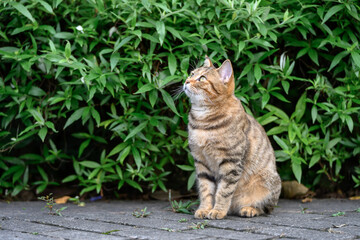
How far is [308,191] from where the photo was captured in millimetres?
5047

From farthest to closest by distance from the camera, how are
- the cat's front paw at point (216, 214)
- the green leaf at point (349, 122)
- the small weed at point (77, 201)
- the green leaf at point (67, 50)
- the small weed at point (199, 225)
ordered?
the small weed at point (77, 201), the green leaf at point (349, 122), the green leaf at point (67, 50), the cat's front paw at point (216, 214), the small weed at point (199, 225)

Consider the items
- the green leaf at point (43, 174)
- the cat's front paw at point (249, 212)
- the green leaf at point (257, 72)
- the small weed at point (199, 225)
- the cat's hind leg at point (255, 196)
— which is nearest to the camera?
the small weed at point (199, 225)

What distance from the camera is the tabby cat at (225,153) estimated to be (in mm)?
3809

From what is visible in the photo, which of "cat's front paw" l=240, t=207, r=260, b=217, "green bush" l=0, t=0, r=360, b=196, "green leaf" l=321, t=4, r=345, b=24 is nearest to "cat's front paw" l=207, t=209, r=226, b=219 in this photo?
"cat's front paw" l=240, t=207, r=260, b=217

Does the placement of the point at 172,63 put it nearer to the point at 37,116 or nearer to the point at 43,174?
the point at 37,116

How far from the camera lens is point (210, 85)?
3.87m

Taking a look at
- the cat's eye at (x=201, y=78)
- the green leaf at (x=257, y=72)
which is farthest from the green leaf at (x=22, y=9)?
the green leaf at (x=257, y=72)

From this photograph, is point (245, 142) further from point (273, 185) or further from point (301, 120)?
point (301, 120)

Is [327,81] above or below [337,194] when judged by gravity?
above

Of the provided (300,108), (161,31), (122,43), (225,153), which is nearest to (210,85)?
(225,153)

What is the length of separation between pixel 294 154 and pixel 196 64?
1.23m

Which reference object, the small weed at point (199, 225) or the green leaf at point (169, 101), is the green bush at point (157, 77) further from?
the small weed at point (199, 225)

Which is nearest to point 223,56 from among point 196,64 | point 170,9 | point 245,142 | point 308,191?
point 196,64

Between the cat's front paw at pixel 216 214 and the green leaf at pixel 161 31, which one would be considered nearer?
the cat's front paw at pixel 216 214
